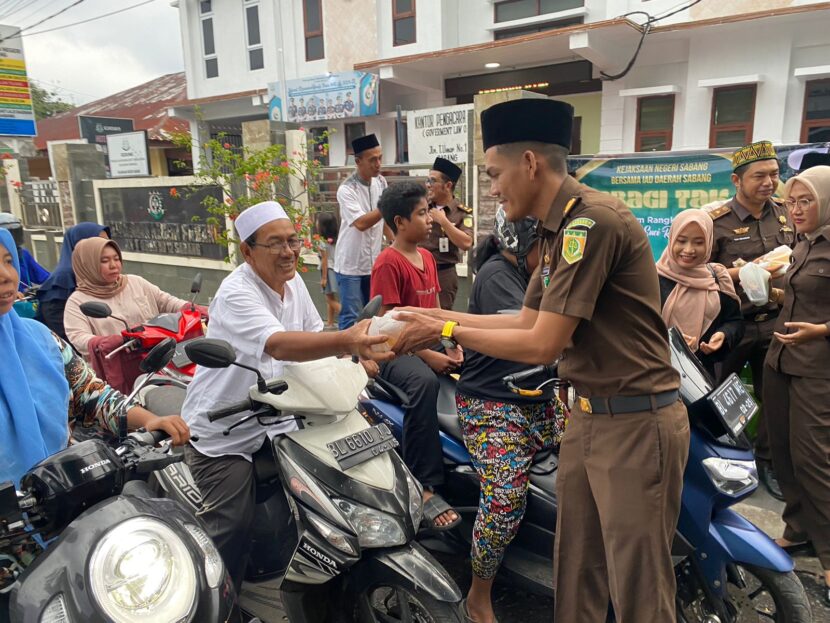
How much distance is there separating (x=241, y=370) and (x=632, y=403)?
1.43m

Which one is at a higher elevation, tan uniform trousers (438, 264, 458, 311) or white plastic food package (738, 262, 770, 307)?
white plastic food package (738, 262, 770, 307)

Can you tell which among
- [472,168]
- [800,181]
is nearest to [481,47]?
[472,168]

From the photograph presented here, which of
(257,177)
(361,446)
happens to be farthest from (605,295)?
(257,177)

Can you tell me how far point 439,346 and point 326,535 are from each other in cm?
135

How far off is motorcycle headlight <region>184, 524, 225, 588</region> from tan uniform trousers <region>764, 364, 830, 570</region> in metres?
2.77

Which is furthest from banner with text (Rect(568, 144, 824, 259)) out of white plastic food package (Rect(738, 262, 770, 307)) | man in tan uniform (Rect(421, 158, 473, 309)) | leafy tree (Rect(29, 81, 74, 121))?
leafy tree (Rect(29, 81, 74, 121))

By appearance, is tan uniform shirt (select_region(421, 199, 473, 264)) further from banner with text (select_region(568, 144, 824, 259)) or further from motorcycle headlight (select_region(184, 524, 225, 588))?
motorcycle headlight (select_region(184, 524, 225, 588))

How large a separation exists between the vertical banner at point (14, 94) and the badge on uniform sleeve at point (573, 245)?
10106 millimetres

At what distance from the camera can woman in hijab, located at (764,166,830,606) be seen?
9.41ft

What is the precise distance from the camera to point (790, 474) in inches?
123

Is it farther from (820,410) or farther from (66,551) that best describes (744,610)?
(66,551)

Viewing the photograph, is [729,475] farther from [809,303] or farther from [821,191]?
[821,191]

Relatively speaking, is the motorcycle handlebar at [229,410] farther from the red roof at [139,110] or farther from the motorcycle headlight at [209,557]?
the red roof at [139,110]

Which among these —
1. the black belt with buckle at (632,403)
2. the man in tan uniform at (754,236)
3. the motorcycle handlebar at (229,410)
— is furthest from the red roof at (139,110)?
the black belt with buckle at (632,403)
